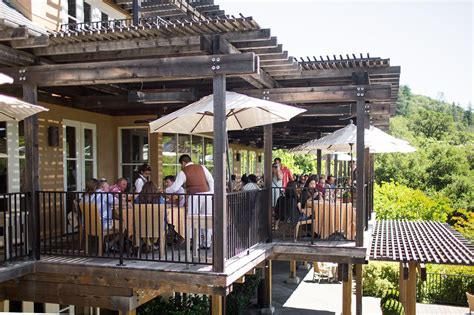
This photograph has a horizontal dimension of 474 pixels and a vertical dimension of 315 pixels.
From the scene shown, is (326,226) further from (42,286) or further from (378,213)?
(378,213)

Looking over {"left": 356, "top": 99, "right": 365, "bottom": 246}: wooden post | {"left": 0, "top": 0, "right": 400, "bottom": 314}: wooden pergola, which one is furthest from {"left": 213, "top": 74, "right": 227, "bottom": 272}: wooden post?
{"left": 356, "top": 99, "right": 365, "bottom": 246}: wooden post

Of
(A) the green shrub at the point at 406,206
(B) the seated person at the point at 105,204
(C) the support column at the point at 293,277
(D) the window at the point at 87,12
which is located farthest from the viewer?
(A) the green shrub at the point at 406,206

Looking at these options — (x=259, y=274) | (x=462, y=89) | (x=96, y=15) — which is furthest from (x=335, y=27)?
(x=462, y=89)

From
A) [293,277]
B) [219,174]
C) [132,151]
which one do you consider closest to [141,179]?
[219,174]

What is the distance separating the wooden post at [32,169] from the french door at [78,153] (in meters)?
3.05

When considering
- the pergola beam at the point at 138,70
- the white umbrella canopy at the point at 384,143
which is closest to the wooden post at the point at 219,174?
the pergola beam at the point at 138,70

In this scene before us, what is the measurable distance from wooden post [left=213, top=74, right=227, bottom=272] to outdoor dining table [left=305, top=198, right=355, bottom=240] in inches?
123

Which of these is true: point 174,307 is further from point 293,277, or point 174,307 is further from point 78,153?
point 293,277

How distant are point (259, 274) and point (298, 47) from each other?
36.3m

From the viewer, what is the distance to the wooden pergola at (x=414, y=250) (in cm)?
857

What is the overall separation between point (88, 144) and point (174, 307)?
424 centimetres

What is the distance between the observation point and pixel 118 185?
26.0 ft

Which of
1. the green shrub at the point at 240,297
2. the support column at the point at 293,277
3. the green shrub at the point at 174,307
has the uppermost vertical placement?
the green shrub at the point at 174,307

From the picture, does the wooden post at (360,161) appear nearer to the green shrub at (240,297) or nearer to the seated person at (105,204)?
the seated person at (105,204)
